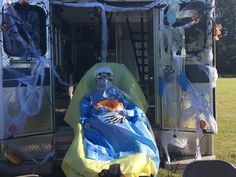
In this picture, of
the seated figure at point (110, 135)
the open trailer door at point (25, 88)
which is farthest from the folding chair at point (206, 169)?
the open trailer door at point (25, 88)

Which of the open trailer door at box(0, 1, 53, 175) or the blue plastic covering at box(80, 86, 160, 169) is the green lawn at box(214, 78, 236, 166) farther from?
the open trailer door at box(0, 1, 53, 175)

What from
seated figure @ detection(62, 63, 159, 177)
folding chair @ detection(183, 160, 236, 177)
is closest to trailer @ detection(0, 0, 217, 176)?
seated figure @ detection(62, 63, 159, 177)

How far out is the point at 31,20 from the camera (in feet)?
23.0

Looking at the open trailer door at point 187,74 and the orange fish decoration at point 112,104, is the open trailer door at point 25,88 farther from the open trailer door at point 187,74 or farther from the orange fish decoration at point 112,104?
the open trailer door at point 187,74

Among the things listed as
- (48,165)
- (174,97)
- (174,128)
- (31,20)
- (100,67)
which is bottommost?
(48,165)

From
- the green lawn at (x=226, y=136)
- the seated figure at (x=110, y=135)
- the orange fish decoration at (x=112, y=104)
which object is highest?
the orange fish decoration at (x=112, y=104)

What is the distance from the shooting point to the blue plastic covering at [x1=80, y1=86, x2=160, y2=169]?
18.3 ft

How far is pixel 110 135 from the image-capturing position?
596cm

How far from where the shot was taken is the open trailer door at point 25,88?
6.83 m

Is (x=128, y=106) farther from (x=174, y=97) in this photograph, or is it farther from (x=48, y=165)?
(x=48, y=165)

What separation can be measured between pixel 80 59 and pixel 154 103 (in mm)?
5170

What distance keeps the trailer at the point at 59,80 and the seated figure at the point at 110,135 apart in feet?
2.26

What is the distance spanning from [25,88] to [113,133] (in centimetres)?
165

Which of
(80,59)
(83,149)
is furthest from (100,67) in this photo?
(80,59)
